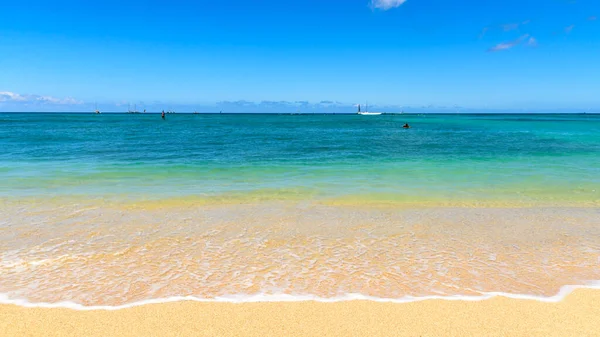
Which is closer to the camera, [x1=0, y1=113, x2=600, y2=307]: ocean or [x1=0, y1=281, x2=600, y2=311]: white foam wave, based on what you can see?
[x1=0, y1=281, x2=600, y2=311]: white foam wave

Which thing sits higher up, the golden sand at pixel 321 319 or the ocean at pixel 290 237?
the ocean at pixel 290 237

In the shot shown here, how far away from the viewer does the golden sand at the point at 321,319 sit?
14.2ft

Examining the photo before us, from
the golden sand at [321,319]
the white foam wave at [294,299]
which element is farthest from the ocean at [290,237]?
the golden sand at [321,319]

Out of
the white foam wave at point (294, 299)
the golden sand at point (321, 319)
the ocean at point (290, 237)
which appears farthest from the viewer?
the ocean at point (290, 237)

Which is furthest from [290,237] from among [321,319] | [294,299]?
[321,319]


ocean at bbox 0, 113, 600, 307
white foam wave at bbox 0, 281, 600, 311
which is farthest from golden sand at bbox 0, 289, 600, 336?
ocean at bbox 0, 113, 600, 307

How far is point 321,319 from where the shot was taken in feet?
15.1

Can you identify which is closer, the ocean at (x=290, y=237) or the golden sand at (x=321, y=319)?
the golden sand at (x=321, y=319)

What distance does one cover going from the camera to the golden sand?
434 cm

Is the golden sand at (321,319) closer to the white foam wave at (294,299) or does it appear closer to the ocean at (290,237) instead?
the white foam wave at (294,299)

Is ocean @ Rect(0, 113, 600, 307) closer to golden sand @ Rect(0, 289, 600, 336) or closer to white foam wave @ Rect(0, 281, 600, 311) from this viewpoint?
white foam wave @ Rect(0, 281, 600, 311)

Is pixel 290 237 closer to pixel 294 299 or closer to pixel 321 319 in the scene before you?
pixel 294 299

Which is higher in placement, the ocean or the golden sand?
the ocean

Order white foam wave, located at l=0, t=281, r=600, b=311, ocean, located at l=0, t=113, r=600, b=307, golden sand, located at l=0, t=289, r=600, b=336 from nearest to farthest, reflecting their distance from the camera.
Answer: golden sand, located at l=0, t=289, r=600, b=336
white foam wave, located at l=0, t=281, r=600, b=311
ocean, located at l=0, t=113, r=600, b=307
